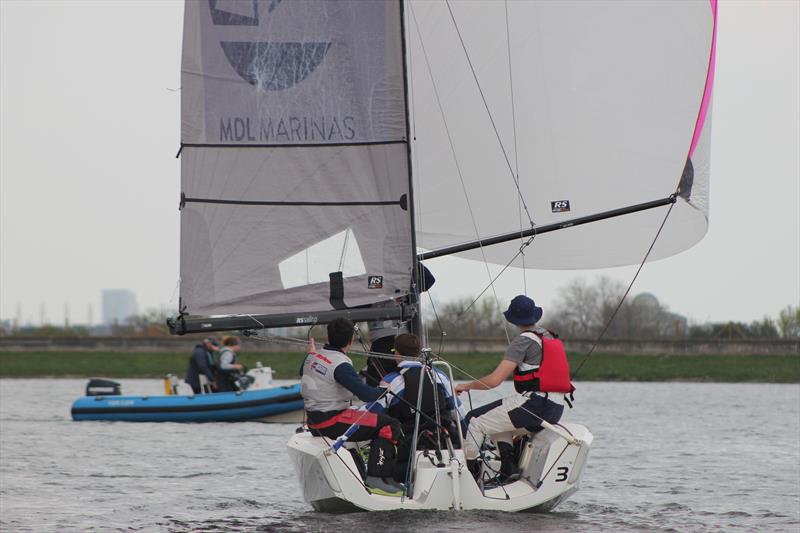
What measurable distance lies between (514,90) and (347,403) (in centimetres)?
512

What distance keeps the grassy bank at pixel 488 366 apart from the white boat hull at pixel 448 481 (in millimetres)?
31516

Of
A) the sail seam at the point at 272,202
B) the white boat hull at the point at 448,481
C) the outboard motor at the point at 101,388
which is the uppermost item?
the sail seam at the point at 272,202

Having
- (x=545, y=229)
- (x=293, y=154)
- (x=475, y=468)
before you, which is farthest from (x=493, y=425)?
(x=293, y=154)

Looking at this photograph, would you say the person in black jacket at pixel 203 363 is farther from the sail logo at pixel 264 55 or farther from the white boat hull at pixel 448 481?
the white boat hull at pixel 448 481

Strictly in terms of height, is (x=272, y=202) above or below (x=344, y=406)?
above

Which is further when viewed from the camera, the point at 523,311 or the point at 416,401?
the point at 523,311

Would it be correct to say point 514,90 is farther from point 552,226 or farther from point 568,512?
point 568,512

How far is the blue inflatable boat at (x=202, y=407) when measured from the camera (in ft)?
80.5

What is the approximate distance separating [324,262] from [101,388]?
14.5 metres

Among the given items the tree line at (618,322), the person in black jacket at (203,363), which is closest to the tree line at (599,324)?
the tree line at (618,322)

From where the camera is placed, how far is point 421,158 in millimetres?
14953

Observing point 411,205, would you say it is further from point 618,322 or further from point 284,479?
point 618,322

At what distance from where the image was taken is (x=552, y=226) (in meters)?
14.4

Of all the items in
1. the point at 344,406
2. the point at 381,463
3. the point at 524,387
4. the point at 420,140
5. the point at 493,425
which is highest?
the point at 420,140
